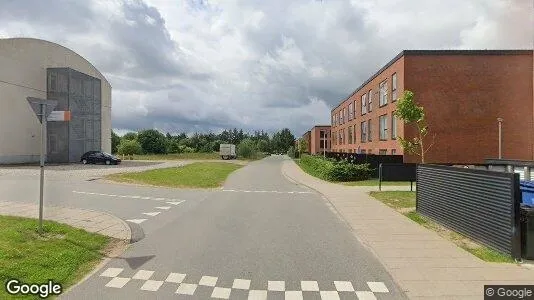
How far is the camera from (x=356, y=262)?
6.25 m

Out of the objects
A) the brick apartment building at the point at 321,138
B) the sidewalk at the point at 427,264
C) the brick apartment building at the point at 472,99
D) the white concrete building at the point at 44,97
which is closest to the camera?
the sidewalk at the point at 427,264

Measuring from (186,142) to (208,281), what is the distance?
103726mm

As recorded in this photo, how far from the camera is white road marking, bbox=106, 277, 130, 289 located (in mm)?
5031

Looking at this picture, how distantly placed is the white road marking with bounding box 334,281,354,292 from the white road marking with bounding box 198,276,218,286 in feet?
5.59

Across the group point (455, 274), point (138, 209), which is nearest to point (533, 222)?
point (455, 274)

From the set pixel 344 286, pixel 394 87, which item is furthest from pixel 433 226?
pixel 394 87

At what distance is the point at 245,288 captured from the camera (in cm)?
500

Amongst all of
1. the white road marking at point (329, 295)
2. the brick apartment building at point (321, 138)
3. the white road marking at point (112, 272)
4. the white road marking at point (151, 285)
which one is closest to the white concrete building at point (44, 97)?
the white road marking at point (112, 272)

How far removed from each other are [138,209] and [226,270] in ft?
21.3

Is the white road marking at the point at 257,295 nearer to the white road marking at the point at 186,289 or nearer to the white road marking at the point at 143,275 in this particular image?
the white road marking at the point at 186,289

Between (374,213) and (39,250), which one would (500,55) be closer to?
(374,213)

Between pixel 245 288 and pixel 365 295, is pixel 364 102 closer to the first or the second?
pixel 365 295

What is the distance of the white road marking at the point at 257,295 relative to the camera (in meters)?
4.68

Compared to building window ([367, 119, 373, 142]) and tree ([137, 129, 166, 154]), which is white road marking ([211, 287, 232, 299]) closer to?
building window ([367, 119, 373, 142])
